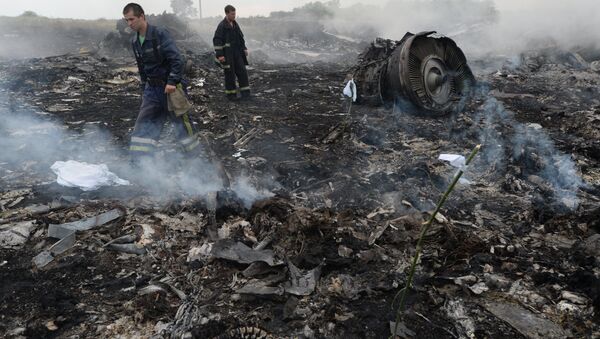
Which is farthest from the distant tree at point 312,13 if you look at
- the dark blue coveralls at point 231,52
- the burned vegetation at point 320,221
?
the burned vegetation at point 320,221

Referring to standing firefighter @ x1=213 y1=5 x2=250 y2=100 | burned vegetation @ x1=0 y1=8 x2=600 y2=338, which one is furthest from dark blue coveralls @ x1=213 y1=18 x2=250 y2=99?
burned vegetation @ x1=0 y1=8 x2=600 y2=338

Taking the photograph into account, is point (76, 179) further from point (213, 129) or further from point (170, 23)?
point (170, 23)

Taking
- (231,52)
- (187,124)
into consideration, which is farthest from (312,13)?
(187,124)

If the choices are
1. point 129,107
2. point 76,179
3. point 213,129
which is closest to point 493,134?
→ point 213,129

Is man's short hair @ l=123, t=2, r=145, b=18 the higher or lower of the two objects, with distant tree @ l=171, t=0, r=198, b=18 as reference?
lower

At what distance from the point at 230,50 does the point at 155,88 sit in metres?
3.65

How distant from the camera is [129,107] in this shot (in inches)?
310

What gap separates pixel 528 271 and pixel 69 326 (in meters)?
3.21

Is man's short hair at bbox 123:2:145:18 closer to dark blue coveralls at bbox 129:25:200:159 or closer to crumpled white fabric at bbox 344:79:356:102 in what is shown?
dark blue coveralls at bbox 129:25:200:159

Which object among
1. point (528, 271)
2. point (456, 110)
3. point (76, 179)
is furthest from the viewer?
point (456, 110)

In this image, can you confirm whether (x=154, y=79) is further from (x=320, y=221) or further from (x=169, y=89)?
(x=320, y=221)

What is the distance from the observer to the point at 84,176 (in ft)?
14.6

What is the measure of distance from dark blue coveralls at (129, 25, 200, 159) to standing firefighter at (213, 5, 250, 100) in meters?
3.39

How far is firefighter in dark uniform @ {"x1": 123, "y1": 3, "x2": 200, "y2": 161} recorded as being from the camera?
4426 mm
